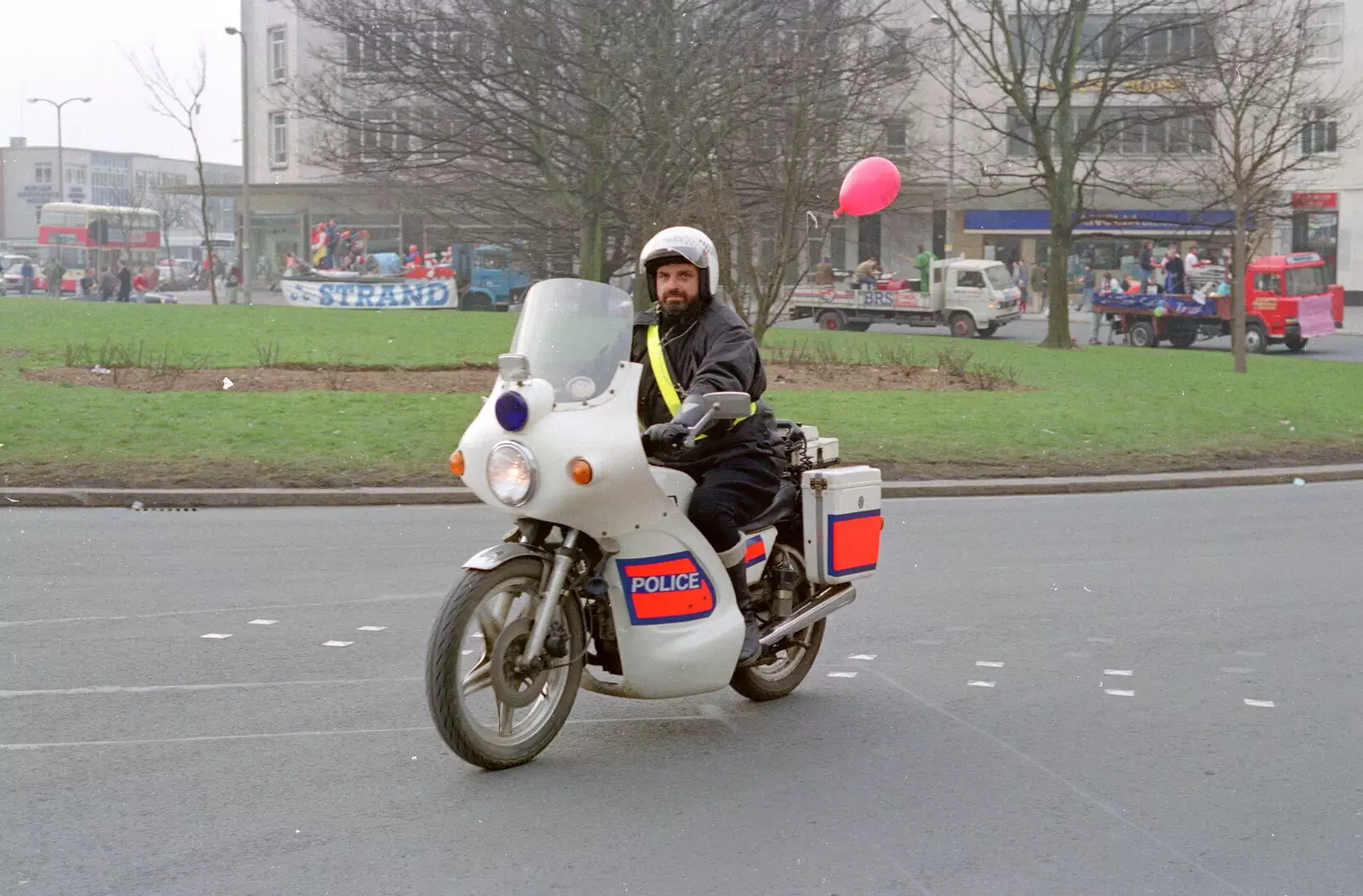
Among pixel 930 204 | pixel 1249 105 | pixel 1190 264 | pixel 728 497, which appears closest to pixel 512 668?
pixel 728 497

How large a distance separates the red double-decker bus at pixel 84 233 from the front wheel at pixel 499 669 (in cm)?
7250

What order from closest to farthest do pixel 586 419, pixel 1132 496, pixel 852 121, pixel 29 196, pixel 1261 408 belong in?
pixel 586 419 → pixel 1132 496 → pixel 1261 408 → pixel 852 121 → pixel 29 196

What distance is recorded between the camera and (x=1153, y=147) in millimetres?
57219

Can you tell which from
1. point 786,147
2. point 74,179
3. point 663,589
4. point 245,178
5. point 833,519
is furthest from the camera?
point 74,179

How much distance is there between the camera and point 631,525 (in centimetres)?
545

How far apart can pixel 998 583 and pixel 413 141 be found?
71.6 feet

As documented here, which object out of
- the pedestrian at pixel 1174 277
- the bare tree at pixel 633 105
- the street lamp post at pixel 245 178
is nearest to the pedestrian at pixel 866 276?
the pedestrian at pixel 1174 277

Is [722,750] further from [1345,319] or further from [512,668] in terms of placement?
[1345,319]

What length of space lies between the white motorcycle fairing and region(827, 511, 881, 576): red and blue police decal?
69cm

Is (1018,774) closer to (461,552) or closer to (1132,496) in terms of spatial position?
(461,552)

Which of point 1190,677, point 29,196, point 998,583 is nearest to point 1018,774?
point 1190,677

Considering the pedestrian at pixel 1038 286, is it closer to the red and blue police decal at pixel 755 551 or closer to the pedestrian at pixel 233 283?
the pedestrian at pixel 233 283

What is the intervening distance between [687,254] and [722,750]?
1.71 meters

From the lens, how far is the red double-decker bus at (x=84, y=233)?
74.4m
